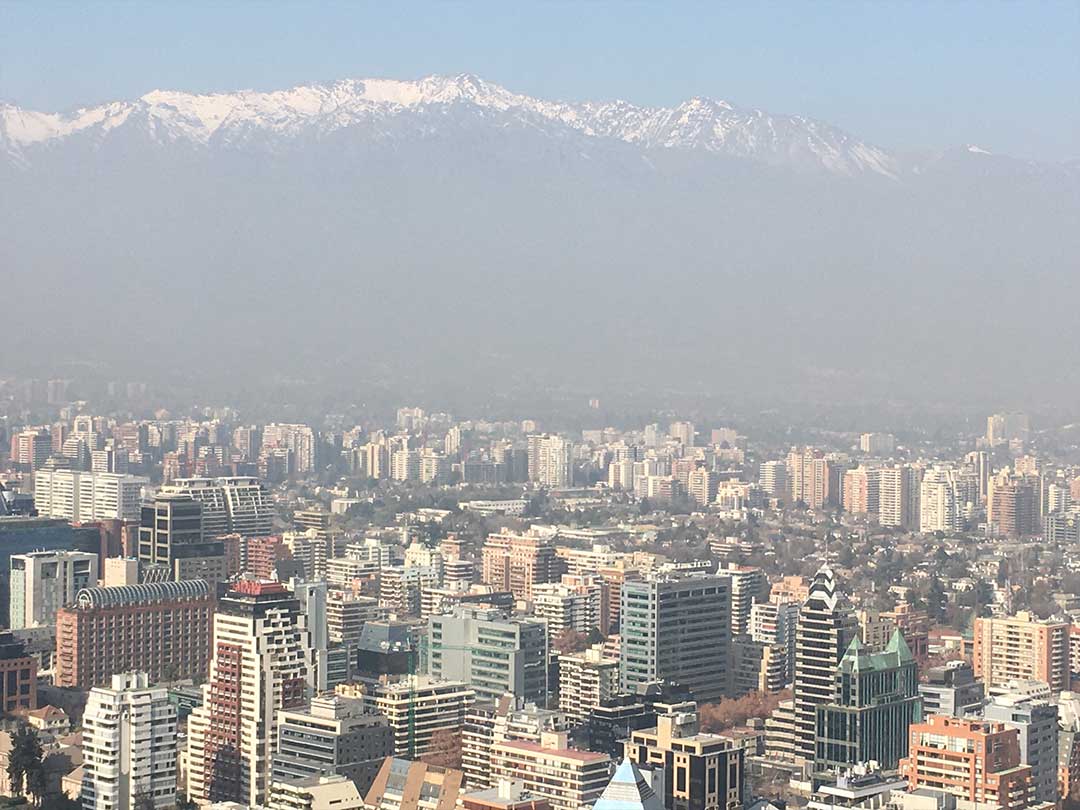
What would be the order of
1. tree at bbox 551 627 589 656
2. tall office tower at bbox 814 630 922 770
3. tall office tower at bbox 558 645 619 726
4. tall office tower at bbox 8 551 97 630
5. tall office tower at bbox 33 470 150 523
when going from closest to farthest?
1. tall office tower at bbox 814 630 922 770
2. tall office tower at bbox 558 645 619 726
3. tree at bbox 551 627 589 656
4. tall office tower at bbox 8 551 97 630
5. tall office tower at bbox 33 470 150 523

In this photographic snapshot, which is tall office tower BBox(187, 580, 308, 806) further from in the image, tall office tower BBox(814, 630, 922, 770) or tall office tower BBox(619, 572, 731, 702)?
tall office tower BBox(814, 630, 922, 770)

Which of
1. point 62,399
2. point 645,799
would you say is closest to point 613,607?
point 645,799

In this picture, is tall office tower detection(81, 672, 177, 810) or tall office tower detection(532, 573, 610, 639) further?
tall office tower detection(532, 573, 610, 639)

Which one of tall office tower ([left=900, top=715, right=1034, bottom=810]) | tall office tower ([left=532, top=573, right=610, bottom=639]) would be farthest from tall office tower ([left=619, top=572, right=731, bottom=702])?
tall office tower ([left=900, top=715, right=1034, bottom=810])

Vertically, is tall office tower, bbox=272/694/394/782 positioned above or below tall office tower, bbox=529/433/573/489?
below

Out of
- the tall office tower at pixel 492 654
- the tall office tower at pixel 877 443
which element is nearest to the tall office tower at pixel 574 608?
the tall office tower at pixel 492 654

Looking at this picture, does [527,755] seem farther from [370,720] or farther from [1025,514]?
[1025,514]
